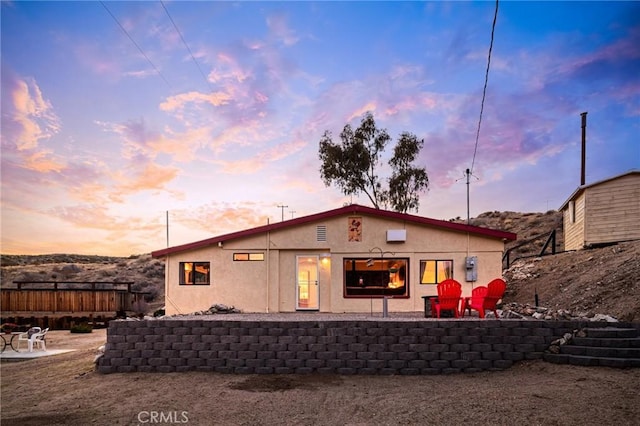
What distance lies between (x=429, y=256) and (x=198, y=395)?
834 centimetres

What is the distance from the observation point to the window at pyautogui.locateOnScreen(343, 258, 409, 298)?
13.2 meters

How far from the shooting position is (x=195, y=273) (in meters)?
13.8

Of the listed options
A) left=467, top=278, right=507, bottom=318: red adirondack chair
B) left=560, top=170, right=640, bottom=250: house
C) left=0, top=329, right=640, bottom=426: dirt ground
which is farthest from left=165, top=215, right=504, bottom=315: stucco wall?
left=560, top=170, right=640, bottom=250: house

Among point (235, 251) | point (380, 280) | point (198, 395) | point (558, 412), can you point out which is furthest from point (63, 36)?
point (558, 412)

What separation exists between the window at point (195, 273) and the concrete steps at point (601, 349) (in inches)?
384

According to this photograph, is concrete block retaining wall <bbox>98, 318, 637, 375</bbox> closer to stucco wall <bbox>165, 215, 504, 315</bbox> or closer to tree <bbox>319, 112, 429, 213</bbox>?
stucco wall <bbox>165, 215, 504, 315</bbox>

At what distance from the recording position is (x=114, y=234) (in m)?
24.1

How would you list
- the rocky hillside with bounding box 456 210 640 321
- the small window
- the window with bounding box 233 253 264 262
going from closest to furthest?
the rocky hillside with bounding box 456 210 640 321, the window with bounding box 233 253 264 262, the small window

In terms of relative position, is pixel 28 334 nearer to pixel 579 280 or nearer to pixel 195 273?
pixel 195 273

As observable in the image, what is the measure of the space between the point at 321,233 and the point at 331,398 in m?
7.20

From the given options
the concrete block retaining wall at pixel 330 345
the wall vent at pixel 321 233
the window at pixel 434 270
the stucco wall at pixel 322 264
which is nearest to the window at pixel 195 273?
the stucco wall at pixel 322 264

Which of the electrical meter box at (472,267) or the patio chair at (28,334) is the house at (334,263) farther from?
the patio chair at (28,334)

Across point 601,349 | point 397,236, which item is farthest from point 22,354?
point 601,349

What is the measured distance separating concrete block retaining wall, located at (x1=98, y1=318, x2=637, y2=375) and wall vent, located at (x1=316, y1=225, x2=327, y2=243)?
16.9ft
